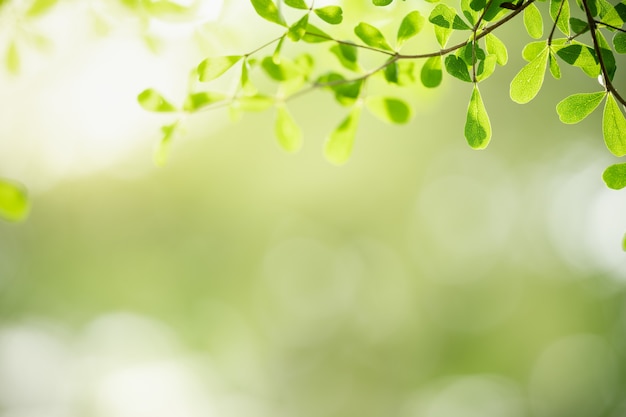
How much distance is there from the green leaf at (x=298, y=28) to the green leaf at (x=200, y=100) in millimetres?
247

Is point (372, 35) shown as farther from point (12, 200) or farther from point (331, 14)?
point (12, 200)

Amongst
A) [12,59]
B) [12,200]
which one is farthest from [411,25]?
[12,59]

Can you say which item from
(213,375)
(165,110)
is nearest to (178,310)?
(213,375)

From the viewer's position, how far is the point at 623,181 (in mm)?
731

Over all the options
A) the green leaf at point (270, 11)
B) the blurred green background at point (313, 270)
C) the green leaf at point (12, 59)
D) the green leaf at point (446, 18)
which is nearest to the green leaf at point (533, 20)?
the green leaf at point (446, 18)

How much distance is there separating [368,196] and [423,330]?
2.19 meters

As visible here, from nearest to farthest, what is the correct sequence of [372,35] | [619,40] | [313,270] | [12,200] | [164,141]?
[12,200]
[619,40]
[372,35]
[164,141]
[313,270]

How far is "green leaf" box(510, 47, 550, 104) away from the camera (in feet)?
2.38

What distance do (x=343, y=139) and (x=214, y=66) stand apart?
293 millimetres

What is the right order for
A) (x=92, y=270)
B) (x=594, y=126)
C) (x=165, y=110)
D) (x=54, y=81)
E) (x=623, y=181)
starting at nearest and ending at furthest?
1. (x=623, y=181)
2. (x=165, y=110)
3. (x=54, y=81)
4. (x=594, y=126)
5. (x=92, y=270)

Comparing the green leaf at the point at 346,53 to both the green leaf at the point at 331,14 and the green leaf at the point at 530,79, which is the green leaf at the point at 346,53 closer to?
the green leaf at the point at 331,14

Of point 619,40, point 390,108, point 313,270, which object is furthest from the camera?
point 313,270

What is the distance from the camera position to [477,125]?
0.73 meters

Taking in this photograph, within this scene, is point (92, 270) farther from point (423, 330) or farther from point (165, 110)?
point (165, 110)
